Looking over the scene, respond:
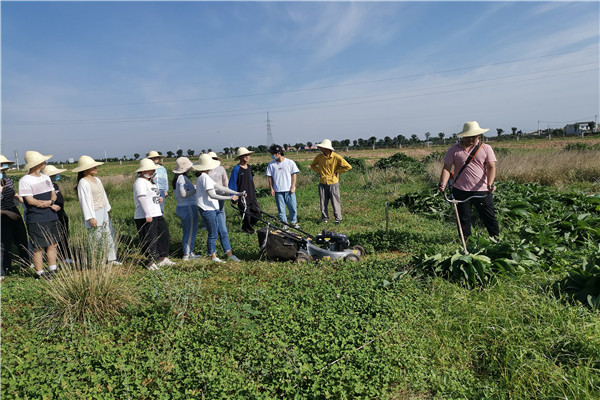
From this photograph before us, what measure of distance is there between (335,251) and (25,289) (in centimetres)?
432

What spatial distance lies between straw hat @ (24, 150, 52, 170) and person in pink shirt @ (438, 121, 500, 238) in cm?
604

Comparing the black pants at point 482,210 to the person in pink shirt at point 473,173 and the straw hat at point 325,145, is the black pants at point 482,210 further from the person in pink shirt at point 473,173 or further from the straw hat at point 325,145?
the straw hat at point 325,145

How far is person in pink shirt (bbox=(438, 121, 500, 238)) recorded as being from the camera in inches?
215

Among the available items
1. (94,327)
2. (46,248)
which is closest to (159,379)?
(94,327)

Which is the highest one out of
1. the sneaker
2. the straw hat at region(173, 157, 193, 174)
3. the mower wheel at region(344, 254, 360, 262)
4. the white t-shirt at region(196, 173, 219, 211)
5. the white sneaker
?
the straw hat at region(173, 157, 193, 174)

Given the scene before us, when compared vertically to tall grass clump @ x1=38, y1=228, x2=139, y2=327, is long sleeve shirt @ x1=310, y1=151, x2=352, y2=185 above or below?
above

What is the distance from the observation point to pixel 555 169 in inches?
471

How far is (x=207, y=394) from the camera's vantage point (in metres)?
2.78

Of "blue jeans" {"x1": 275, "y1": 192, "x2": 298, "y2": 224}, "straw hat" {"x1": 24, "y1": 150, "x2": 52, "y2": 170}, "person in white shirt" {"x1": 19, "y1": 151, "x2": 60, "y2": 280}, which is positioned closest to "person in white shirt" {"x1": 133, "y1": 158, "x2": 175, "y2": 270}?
"person in white shirt" {"x1": 19, "y1": 151, "x2": 60, "y2": 280}

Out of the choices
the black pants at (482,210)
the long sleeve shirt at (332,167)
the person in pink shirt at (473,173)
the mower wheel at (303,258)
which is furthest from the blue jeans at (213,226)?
the black pants at (482,210)

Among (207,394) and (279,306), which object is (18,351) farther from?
(279,306)

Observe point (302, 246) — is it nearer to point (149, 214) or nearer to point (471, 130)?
point (149, 214)

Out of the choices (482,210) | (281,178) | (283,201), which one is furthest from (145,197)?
(482,210)

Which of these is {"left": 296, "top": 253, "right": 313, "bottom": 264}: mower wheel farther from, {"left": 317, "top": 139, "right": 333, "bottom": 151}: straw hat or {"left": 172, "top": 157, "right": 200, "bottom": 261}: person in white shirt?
{"left": 317, "top": 139, "right": 333, "bottom": 151}: straw hat
